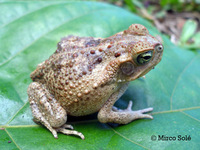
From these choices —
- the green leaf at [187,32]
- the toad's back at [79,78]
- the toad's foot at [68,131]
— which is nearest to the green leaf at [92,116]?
the toad's foot at [68,131]

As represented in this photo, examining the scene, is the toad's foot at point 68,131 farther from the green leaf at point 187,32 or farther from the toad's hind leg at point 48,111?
the green leaf at point 187,32

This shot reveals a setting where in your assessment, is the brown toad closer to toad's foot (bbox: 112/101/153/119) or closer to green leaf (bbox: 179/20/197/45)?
toad's foot (bbox: 112/101/153/119)

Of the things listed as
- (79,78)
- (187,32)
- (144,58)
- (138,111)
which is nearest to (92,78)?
(79,78)

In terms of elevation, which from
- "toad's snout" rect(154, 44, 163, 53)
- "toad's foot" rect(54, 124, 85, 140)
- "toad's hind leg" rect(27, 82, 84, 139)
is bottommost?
"toad's foot" rect(54, 124, 85, 140)

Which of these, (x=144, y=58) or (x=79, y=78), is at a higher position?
(x=144, y=58)

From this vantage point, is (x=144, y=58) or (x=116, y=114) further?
(x=116, y=114)

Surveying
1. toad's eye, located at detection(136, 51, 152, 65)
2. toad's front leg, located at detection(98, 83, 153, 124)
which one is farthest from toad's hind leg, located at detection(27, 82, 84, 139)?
toad's eye, located at detection(136, 51, 152, 65)

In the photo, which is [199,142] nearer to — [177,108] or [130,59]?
[177,108]

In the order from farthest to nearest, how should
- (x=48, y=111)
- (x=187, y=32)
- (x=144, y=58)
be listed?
(x=187, y=32)
(x=48, y=111)
(x=144, y=58)

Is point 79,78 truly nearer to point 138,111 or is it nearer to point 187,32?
point 138,111
